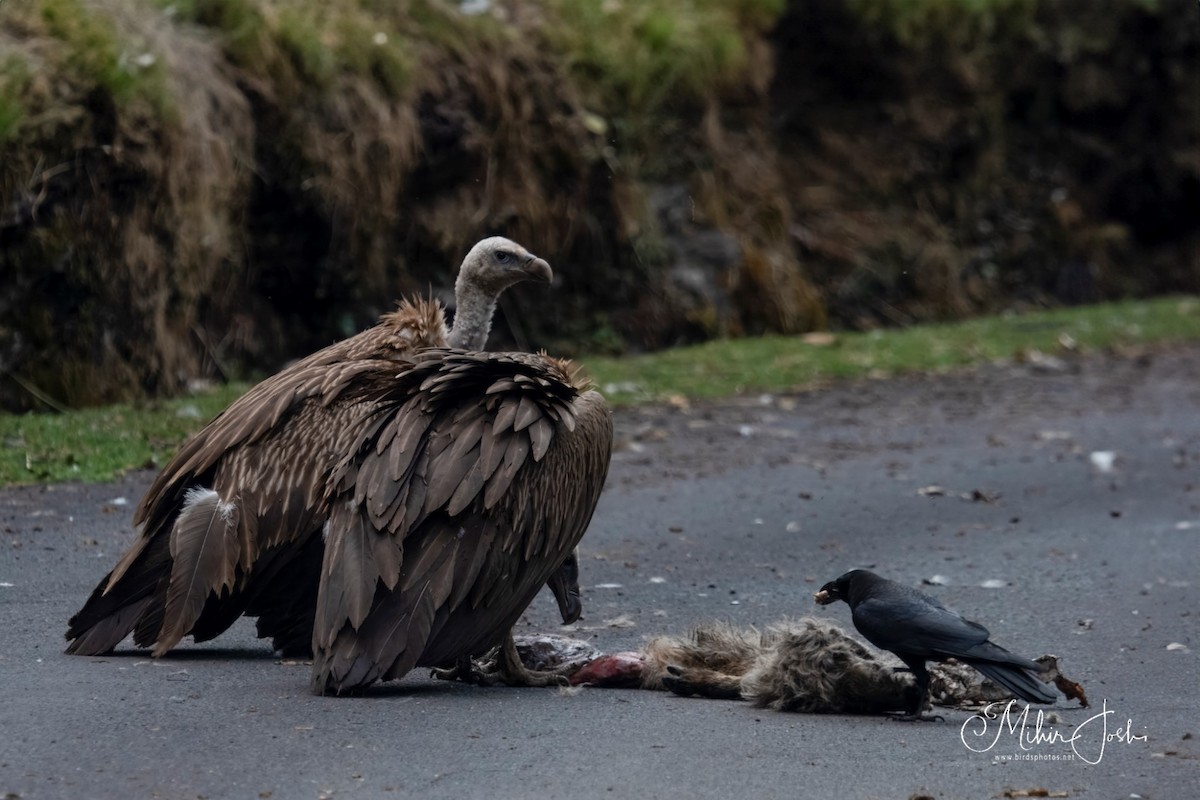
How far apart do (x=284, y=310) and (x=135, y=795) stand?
29.0 feet

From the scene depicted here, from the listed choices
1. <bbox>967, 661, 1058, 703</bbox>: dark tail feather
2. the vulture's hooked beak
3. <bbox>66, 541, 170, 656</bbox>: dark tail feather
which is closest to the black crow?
<bbox>967, 661, 1058, 703</bbox>: dark tail feather

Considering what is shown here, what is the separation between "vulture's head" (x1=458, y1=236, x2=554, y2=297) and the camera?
24.9 feet

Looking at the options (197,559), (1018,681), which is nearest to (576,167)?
(197,559)

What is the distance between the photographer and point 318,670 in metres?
5.19

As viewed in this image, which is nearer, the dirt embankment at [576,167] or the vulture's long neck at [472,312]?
the vulture's long neck at [472,312]

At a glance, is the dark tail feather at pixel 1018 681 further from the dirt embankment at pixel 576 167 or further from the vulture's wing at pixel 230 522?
the dirt embankment at pixel 576 167

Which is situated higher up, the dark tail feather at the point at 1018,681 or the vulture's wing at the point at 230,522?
the vulture's wing at the point at 230,522

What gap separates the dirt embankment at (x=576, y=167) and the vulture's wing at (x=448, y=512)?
571 centimetres

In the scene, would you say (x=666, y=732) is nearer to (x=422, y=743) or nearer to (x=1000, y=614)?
(x=422, y=743)

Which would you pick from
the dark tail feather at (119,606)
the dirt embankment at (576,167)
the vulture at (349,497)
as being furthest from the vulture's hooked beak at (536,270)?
the dirt embankment at (576,167)

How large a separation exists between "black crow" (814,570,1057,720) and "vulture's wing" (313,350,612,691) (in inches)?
39.6

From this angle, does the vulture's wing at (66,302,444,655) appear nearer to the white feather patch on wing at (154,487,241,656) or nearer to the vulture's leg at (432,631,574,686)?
the white feather patch on wing at (154,487,241,656)

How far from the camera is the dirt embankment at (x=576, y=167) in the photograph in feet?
35.7
